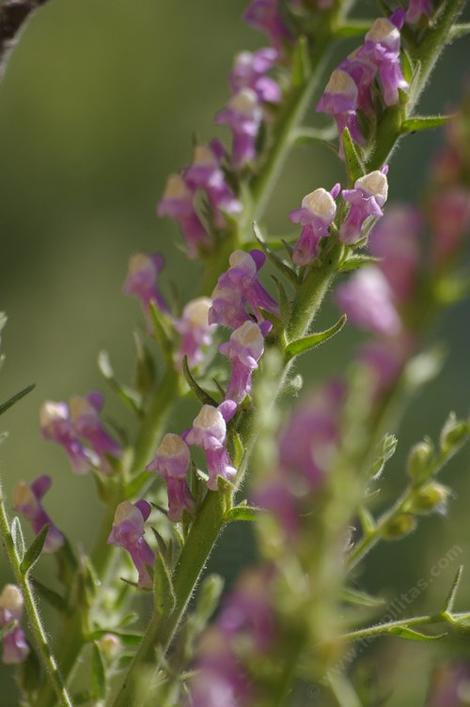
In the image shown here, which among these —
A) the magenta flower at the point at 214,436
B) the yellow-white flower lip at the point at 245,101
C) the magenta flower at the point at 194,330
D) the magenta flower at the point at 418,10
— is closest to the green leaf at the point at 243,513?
the magenta flower at the point at 214,436

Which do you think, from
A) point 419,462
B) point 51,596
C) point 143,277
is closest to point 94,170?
point 143,277

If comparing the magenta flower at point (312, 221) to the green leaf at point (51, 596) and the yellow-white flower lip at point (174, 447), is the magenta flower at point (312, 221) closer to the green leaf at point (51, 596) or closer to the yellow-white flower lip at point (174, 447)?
the yellow-white flower lip at point (174, 447)

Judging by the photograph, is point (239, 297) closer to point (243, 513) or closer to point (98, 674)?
point (243, 513)

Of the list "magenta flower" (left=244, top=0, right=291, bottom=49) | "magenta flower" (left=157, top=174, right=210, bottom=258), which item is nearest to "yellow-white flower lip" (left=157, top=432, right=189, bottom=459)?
"magenta flower" (left=157, top=174, right=210, bottom=258)

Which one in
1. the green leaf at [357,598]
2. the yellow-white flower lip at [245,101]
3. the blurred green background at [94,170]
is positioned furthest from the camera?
the blurred green background at [94,170]

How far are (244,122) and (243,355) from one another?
38 cm

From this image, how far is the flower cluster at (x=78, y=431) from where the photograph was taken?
3.10 ft

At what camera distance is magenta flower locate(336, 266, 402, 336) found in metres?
0.37

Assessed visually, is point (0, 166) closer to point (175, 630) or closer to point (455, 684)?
point (175, 630)

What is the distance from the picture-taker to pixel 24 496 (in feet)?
2.90

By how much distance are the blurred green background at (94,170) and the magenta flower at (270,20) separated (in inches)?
85.0

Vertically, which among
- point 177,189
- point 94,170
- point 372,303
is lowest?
point 94,170

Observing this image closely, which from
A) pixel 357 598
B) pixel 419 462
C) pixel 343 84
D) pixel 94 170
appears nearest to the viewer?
pixel 419 462

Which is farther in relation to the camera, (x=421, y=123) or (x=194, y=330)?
(x=194, y=330)
